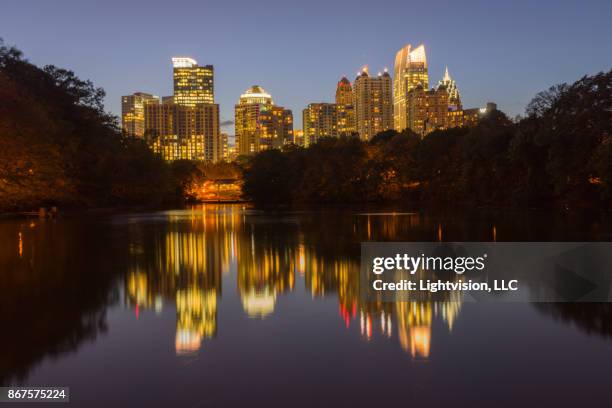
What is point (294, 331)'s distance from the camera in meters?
7.84

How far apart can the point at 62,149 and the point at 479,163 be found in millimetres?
38017

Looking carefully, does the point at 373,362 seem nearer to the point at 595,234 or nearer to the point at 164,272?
the point at 164,272

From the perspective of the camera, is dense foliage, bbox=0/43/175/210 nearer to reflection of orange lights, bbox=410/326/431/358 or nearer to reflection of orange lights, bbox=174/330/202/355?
reflection of orange lights, bbox=174/330/202/355

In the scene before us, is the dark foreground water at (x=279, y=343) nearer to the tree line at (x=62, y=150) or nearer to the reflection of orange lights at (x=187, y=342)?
the reflection of orange lights at (x=187, y=342)

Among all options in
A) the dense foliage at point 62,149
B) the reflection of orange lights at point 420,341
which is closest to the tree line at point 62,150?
the dense foliage at point 62,149

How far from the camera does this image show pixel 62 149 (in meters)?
45.2

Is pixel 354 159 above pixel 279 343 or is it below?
above

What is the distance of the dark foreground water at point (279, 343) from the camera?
5.45m

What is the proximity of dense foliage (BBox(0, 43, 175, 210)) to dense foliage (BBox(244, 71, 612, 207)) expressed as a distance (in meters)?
22.4

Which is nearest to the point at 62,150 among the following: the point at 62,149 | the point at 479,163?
the point at 62,149

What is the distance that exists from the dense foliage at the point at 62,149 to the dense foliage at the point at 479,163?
22.4m

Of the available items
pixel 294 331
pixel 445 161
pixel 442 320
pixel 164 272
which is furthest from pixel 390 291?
pixel 445 161

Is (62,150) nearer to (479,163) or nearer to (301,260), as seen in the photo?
(301,260)

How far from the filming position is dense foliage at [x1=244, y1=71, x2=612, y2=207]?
1630 inches
